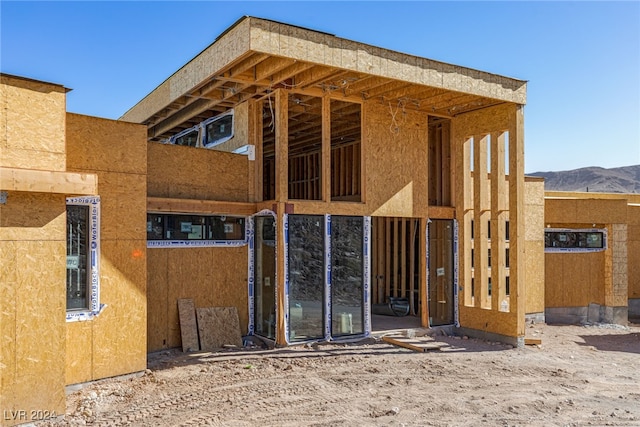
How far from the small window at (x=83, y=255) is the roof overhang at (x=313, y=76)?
12.5 ft

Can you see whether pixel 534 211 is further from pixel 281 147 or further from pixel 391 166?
pixel 281 147

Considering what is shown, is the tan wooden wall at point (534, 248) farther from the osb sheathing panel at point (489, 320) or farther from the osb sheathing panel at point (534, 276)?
the osb sheathing panel at point (489, 320)

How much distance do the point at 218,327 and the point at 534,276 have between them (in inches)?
378

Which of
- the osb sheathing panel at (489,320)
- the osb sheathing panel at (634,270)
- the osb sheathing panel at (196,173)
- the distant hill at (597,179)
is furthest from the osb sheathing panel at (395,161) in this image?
the distant hill at (597,179)

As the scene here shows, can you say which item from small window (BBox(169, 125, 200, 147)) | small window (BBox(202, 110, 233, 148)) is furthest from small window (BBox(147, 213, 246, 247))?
small window (BBox(169, 125, 200, 147))

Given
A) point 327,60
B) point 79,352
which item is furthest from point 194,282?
point 327,60

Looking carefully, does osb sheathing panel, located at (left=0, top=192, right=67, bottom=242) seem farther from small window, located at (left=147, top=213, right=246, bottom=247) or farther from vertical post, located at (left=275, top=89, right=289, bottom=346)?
vertical post, located at (left=275, top=89, right=289, bottom=346)

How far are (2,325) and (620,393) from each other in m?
9.64

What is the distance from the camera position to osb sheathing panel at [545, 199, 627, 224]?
608 inches

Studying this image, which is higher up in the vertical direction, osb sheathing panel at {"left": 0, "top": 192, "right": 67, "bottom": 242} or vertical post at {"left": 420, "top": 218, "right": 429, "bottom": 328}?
osb sheathing panel at {"left": 0, "top": 192, "right": 67, "bottom": 242}

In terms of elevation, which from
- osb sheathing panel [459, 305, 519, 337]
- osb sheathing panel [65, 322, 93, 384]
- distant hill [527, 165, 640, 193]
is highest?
distant hill [527, 165, 640, 193]

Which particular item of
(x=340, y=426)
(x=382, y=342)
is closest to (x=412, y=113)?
(x=382, y=342)

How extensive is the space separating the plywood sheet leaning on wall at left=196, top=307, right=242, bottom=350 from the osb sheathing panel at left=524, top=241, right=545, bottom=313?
8875mm

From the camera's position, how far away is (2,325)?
20.0 feet
